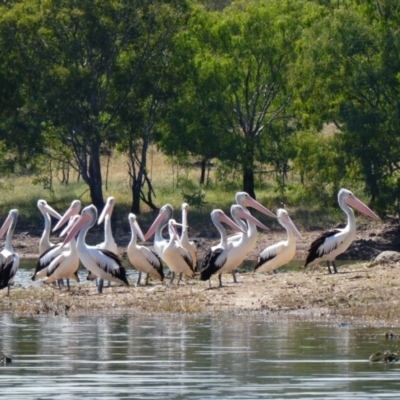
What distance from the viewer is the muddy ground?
1758cm

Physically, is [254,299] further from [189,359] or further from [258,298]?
[189,359]

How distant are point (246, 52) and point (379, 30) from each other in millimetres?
8079

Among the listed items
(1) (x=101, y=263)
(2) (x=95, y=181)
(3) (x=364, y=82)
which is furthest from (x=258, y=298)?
(2) (x=95, y=181)

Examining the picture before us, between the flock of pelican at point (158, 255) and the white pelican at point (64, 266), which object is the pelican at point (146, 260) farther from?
the white pelican at point (64, 266)

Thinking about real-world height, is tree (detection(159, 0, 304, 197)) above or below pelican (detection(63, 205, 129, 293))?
above

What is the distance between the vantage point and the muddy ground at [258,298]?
1758 centimetres

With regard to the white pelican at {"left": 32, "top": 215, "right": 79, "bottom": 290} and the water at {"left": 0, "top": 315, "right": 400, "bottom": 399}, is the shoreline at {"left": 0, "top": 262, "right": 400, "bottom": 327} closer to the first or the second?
the white pelican at {"left": 32, "top": 215, "right": 79, "bottom": 290}

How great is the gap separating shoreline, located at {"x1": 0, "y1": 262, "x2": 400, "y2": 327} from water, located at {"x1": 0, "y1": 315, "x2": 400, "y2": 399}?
0.61m

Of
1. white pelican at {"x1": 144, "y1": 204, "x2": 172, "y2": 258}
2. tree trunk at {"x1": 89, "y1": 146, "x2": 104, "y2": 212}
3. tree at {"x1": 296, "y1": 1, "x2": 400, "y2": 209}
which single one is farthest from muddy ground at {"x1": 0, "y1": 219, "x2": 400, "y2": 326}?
tree trunk at {"x1": 89, "y1": 146, "x2": 104, "y2": 212}

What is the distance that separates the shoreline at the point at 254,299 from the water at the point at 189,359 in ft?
1.99

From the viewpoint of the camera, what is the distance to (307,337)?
50.2 feet

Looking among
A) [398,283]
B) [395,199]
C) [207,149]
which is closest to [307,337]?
[398,283]

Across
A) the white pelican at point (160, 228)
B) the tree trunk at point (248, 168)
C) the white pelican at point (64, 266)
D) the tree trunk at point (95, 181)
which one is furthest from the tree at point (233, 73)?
the white pelican at point (64, 266)

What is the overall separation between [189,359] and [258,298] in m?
5.04
